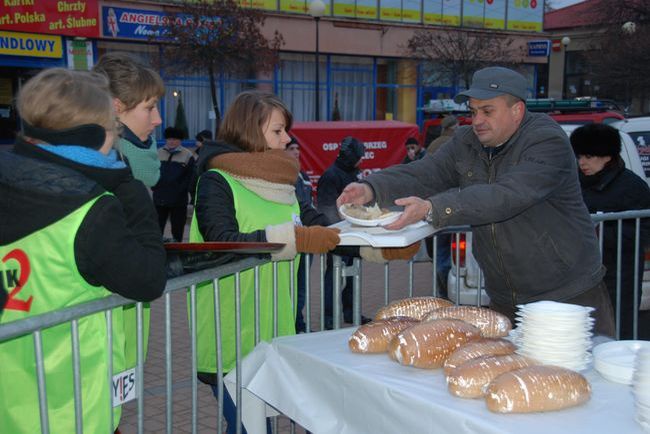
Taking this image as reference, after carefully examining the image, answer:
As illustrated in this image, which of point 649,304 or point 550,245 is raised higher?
point 550,245

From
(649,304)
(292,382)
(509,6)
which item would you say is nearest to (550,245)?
(292,382)

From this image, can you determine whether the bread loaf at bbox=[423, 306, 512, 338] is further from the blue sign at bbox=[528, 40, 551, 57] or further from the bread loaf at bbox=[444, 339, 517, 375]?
the blue sign at bbox=[528, 40, 551, 57]

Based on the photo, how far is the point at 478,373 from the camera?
89.1 inches

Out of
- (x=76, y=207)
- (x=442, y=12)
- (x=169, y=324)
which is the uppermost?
(x=442, y=12)

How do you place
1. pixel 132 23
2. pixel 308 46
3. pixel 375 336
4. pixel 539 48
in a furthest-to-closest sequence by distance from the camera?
pixel 539 48
pixel 308 46
pixel 132 23
pixel 375 336

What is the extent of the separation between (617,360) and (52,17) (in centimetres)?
2201

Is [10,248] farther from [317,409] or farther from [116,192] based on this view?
[317,409]

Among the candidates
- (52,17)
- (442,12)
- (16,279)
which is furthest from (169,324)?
(442,12)

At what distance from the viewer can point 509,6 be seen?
35.6 m

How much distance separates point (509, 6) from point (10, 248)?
118 ft

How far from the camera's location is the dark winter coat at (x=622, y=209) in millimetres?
5324

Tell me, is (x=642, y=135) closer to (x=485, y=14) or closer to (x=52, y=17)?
(x=52, y=17)

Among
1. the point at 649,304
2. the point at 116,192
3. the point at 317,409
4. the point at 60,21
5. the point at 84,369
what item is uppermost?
the point at 60,21

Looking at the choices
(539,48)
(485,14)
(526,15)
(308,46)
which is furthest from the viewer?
(526,15)
